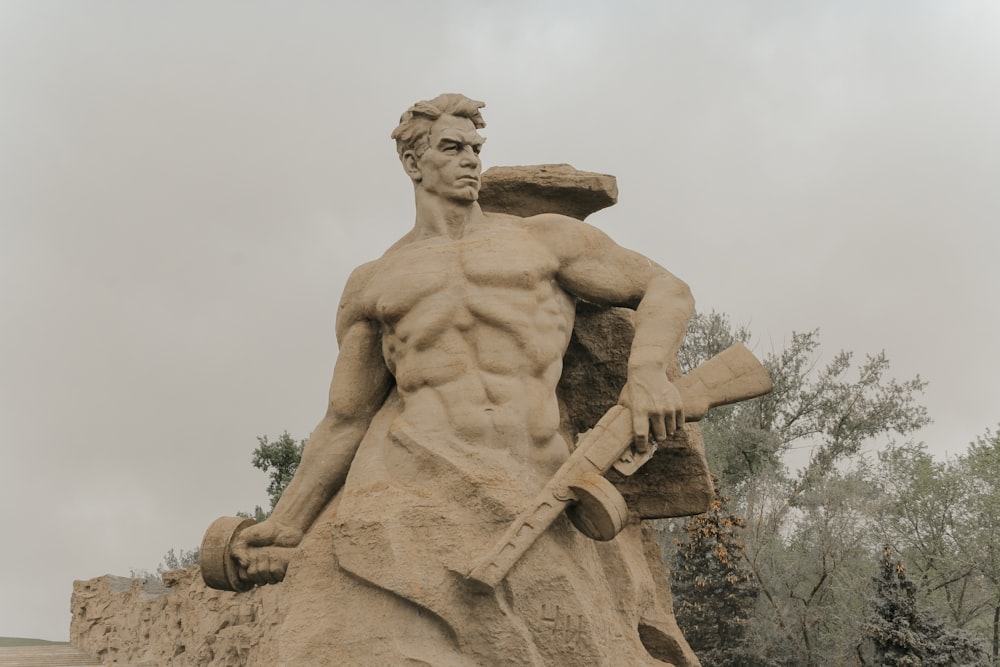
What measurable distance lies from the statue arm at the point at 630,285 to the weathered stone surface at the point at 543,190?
60 centimetres

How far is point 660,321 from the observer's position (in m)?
4.91

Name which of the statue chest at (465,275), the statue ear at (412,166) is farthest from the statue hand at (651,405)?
the statue ear at (412,166)

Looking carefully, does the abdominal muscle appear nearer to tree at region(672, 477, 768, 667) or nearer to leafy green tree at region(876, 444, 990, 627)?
tree at region(672, 477, 768, 667)

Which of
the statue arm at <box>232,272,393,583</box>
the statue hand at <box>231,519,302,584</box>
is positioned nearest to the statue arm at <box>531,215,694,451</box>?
the statue arm at <box>232,272,393,583</box>

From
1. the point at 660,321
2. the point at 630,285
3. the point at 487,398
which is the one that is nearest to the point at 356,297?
the point at 487,398

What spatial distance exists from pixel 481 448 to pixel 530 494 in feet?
0.89

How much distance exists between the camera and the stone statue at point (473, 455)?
4.43 m

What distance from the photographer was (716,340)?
2327 centimetres

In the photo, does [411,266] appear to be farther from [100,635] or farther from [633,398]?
[100,635]

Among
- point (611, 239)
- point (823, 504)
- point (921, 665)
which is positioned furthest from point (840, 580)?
point (611, 239)

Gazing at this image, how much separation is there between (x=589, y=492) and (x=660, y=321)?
920 mm

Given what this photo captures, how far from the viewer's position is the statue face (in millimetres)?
5184

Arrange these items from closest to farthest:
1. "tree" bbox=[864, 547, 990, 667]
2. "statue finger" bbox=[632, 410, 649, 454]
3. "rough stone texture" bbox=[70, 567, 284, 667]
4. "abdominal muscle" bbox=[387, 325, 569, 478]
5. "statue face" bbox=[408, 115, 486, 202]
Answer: "statue finger" bbox=[632, 410, 649, 454]
"abdominal muscle" bbox=[387, 325, 569, 478]
"statue face" bbox=[408, 115, 486, 202]
"rough stone texture" bbox=[70, 567, 284, 667]
"tree" bbox=[864, 547, 990, 667]

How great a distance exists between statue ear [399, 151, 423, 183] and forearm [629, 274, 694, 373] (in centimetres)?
115
